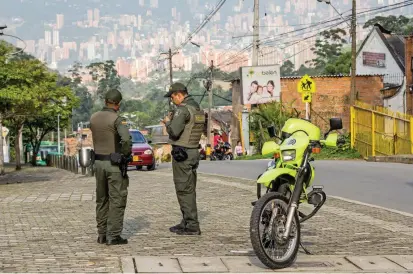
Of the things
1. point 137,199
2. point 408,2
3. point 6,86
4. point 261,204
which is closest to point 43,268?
point 261,204

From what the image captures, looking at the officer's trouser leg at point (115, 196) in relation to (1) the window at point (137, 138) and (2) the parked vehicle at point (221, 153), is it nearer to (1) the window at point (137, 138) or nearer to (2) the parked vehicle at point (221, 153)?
(1) the window at point (137, 138)

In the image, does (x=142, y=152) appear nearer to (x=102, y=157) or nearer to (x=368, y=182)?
(x=368, y=182)

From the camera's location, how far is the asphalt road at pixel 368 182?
17.9 meters

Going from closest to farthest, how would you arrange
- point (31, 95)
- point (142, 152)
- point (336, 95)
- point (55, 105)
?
point (31, 95) < point (142, 152) < point (336, 95) < point (55, 105)

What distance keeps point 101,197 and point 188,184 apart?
1.22 meters

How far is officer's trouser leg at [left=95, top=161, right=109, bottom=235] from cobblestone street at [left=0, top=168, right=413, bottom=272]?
26cm

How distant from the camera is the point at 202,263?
9.55 meters

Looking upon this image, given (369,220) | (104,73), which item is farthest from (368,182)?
(104,73)

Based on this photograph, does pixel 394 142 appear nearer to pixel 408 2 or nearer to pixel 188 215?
pixel 408 2

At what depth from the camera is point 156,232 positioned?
40.4 ft

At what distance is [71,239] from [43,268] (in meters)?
2.31

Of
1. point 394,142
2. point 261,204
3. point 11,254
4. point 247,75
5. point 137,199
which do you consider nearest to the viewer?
point 261,204

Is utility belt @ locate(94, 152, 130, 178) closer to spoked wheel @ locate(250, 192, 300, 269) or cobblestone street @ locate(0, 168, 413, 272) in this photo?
cobblestone street @ locate(0, 168, 413, 272)

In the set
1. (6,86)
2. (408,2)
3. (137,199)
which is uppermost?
(408,2)
